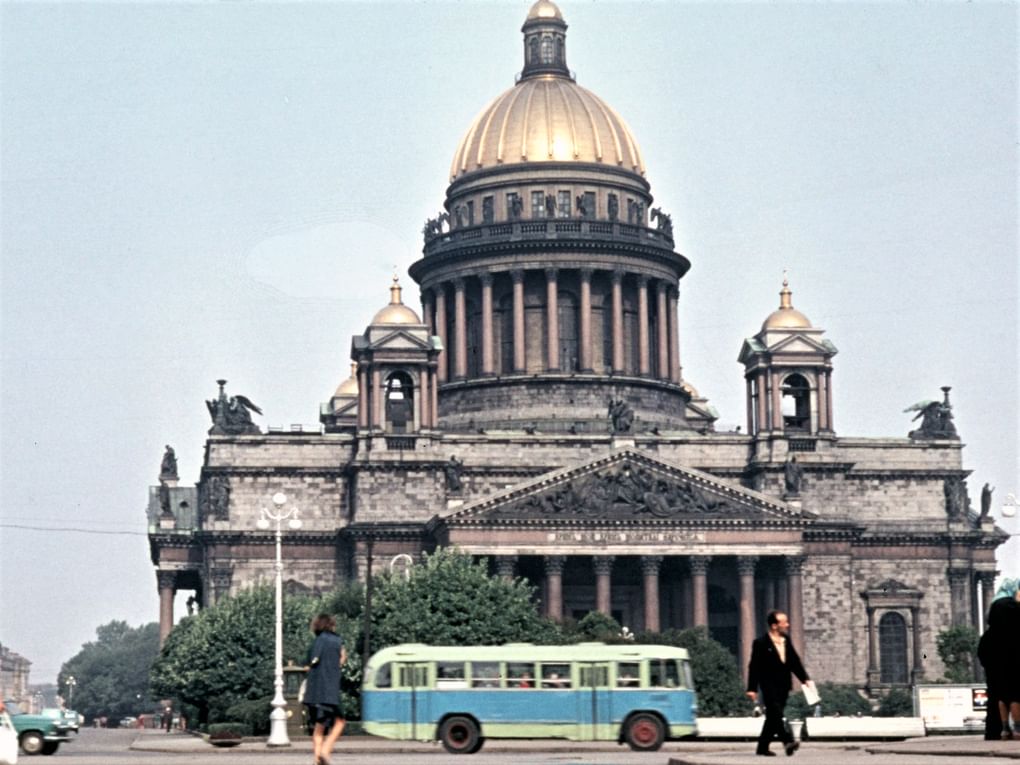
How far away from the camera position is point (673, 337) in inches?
5379

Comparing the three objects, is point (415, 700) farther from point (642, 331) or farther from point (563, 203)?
point (563, 203)

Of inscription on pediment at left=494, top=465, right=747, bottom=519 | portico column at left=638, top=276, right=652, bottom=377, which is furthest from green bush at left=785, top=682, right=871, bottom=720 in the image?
portico column at left=638, top=276, right=652, bottom=377

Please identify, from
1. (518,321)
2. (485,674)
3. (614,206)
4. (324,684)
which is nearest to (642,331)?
(518,321)

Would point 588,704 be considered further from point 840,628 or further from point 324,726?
point 840,628

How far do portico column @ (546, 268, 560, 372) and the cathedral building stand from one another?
0.26 metres

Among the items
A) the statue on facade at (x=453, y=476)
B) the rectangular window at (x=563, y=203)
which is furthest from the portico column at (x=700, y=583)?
the rectangular window at (x=563, y=203)

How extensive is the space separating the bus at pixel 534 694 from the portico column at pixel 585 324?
71.5 meters

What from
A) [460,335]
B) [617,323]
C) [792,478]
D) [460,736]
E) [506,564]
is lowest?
[460,736]

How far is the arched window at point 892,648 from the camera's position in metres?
120

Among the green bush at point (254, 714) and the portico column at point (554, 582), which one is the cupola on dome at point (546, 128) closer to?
the portico column at point (554, 582)

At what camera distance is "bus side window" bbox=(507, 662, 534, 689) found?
5872 centimetres

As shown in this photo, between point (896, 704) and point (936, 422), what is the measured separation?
22999 millimetres

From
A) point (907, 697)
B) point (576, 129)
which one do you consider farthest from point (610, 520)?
point (576, 129)

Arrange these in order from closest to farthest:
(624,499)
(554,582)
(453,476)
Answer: (554,582), (624,499), (453,476)
